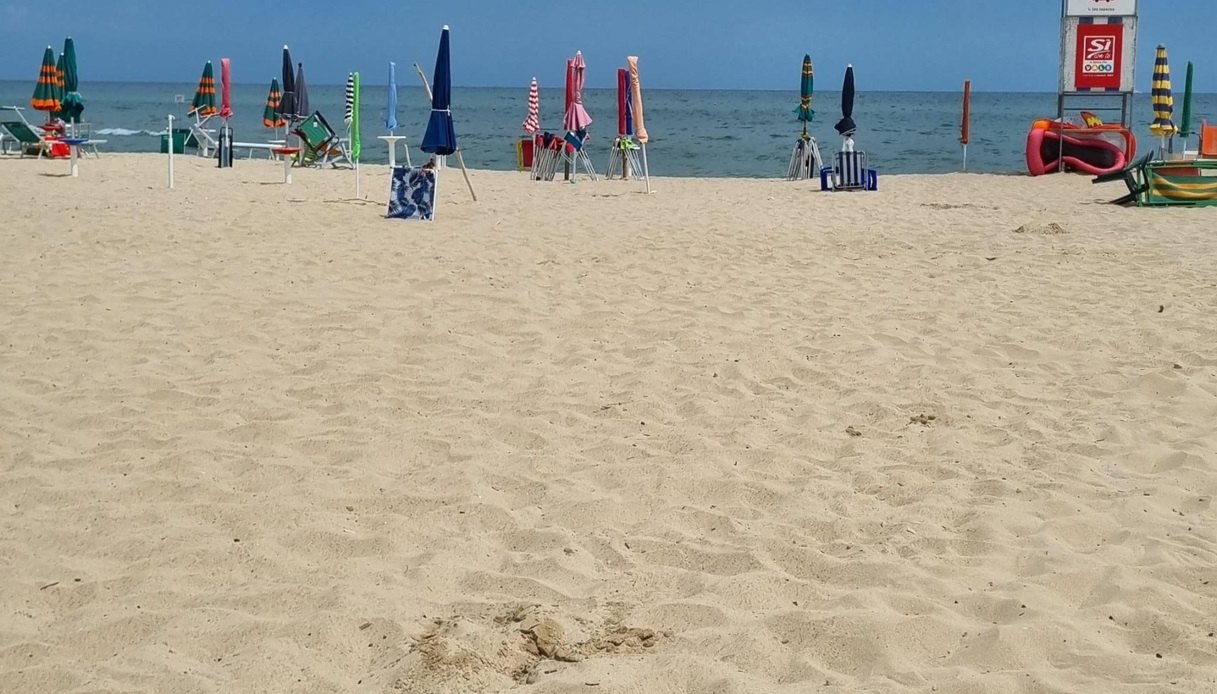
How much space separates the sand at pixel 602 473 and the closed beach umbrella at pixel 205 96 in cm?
1227

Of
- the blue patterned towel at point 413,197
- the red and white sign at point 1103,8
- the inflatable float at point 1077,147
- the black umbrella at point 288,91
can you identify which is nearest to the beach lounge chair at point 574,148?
the black umbrella at point 288,91

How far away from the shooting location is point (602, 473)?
398cm

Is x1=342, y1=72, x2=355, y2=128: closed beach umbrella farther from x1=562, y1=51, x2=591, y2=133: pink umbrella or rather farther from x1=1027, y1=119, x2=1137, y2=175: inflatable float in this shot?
x1=1027, y1=119, x2=1137, y2=175: inflatable float

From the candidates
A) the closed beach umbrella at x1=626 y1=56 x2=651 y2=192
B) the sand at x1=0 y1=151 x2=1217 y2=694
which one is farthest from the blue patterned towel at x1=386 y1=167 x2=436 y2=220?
the closed beach umbrella at x1=626 y1=56 x2=651 y2=192

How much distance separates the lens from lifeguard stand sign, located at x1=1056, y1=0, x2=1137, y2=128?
1808 cm

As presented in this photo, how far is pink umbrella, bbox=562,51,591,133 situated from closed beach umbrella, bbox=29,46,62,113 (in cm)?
751

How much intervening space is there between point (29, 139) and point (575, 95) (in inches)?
333

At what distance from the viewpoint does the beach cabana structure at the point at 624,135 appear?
16.6 meters

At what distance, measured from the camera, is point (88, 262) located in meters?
7.62

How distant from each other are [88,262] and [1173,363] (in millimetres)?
6448

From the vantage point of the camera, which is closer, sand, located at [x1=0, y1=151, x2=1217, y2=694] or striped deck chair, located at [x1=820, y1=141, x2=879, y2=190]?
sand, located at [x1=0, y1=151, x2=1217, y2=694]

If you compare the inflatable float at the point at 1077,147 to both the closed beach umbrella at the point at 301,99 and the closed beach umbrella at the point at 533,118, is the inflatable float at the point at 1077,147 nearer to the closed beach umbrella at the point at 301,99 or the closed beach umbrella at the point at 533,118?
the closed beach umbrella at the point at 533,118

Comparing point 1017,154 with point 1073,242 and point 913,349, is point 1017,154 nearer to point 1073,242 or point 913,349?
point 1073,242

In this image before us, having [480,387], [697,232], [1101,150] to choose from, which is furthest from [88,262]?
[1101,150]
